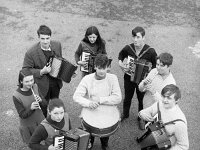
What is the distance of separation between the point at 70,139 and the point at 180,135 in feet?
4.32

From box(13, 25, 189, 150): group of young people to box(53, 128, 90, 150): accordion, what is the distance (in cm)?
13

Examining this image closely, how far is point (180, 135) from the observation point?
3.33 meters

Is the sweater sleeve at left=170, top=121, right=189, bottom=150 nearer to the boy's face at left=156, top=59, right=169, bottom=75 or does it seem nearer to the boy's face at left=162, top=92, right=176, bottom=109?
the boy's face at left=162, top=92, right=176, bottom=109

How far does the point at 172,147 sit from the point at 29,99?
204 centimetres

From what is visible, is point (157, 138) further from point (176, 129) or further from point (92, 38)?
point (92, 38)

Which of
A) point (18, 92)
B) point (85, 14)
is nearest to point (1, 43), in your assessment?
point (85, 14)

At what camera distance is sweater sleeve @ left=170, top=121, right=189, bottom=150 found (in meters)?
3.31

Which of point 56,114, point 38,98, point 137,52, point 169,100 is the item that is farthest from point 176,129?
point 38,98

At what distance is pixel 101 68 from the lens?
12.5 feet

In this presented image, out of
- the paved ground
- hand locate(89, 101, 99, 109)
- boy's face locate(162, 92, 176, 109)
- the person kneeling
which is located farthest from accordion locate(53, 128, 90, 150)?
the paved ground

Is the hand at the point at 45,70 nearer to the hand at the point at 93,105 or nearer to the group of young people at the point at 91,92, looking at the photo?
the group of young people at the point at 91,92

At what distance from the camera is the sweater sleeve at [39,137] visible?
339 cm

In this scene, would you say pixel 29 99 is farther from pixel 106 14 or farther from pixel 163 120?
pixel 106 14

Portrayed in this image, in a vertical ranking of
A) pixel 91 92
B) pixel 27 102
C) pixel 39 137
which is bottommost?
pixel 39 137
